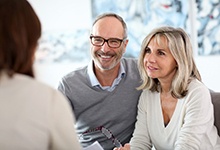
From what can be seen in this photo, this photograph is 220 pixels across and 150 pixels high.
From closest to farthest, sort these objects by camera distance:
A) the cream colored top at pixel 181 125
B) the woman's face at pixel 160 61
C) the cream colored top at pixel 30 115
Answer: the cream colored top at pixel 30 115, the cream colored top at pixel 181 125, the woman's face at pixel 160 61

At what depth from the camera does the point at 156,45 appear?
5.96ft

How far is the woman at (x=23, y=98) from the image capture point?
905mm

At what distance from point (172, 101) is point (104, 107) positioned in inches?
15.5

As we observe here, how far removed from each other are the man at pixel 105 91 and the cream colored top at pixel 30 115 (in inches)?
40.0

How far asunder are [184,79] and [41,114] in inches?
40.6

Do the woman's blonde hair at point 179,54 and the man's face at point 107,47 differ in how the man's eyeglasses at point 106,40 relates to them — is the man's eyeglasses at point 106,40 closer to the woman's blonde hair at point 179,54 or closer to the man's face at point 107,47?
the man's face at point 107,47

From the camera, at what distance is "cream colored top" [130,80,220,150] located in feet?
5.49

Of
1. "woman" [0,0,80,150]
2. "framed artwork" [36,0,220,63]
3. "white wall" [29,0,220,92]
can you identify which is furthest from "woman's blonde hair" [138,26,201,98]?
"white wall" [29,0,220,92]

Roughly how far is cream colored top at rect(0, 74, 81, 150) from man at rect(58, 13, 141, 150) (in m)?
1.02

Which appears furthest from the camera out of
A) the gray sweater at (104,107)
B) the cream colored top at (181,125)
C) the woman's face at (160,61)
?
the gray sweater at (104,107)

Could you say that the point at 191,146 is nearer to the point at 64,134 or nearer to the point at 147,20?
the point at 64,134

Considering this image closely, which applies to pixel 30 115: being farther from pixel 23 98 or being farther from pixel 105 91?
pixel 105 91

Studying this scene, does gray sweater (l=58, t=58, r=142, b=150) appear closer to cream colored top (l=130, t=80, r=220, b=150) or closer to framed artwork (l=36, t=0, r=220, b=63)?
cream colored top (l=130, t=80, r=220, b=150)

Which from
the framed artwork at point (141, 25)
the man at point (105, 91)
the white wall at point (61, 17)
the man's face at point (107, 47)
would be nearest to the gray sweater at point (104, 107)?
the man at point (105, 91)
